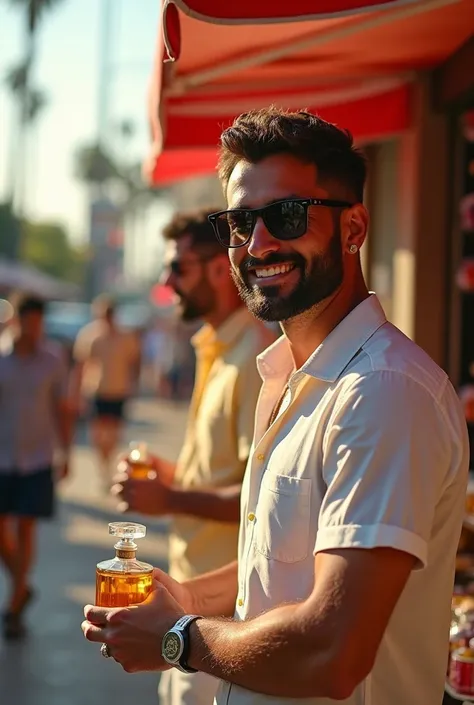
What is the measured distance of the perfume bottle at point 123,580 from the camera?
7.24 feet

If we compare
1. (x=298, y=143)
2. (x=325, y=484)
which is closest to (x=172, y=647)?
(x=325, y=484)

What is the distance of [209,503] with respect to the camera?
3.68m

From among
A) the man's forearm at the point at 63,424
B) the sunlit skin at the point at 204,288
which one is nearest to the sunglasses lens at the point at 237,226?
the sunlit skin at the point at 204,288

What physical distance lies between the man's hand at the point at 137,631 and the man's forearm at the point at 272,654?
8 centimetres

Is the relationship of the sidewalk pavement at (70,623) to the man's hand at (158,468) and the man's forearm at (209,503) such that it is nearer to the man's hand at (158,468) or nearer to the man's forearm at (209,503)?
the man's hand at (158,468)

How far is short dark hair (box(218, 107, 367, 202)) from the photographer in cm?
215

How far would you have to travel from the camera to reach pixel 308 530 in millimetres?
2033

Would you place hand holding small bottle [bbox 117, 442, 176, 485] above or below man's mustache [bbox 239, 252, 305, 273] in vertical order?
below

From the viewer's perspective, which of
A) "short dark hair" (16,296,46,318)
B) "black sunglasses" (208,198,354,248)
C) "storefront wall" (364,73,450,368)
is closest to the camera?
"black sunglasses" (208,198,354,248)

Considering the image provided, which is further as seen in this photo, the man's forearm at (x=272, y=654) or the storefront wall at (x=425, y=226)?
the storefront wall at (x=425, y=226)

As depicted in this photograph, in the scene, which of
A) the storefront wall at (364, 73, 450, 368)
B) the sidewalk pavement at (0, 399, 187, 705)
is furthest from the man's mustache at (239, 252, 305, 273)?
the sidewalk pavement at (0, 399, 187, 705)

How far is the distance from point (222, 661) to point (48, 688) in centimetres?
445

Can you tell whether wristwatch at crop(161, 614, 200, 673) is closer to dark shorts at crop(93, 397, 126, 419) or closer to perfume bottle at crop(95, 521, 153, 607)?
perfume bottle at crop(95, 521, 153, 607)

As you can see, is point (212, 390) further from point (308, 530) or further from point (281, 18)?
point (308, 530)
